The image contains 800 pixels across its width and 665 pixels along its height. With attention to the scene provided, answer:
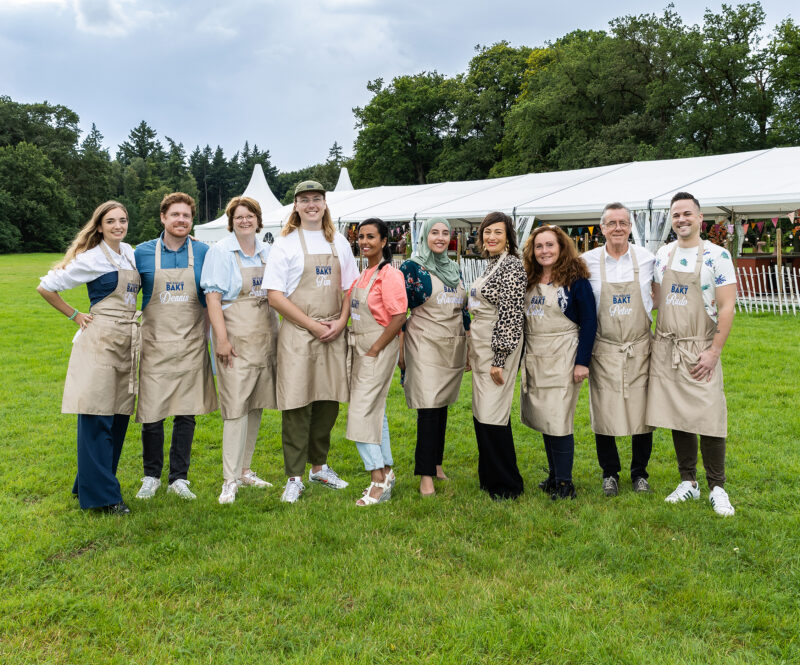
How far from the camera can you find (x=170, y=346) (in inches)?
154

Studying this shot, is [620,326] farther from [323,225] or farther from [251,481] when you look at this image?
[251,481]

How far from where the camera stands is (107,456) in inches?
148

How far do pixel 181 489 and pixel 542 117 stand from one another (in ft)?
107

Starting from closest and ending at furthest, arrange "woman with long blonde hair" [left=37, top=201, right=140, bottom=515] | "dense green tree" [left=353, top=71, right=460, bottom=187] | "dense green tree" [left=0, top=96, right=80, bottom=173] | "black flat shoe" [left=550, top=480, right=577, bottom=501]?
"woman with long blonde hair" [left=37, top=201, right=140, bottom=515] < "black flat shoe" [left=550, top=480, right=577, bottom=501] < "dense green tree" [left=353, top=71, right=460, bottom=187] < "dense green tree" [left=0, top=96, right=80, bottom=173]

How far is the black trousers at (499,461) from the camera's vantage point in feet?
12.8

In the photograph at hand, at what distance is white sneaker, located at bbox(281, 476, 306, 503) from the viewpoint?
12.9ft

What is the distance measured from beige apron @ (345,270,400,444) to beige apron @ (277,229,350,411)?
12cm

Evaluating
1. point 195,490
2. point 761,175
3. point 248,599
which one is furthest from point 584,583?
point 761,175

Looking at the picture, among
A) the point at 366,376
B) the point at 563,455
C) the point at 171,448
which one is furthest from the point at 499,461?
the point at 171,448

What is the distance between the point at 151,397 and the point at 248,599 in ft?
5.47

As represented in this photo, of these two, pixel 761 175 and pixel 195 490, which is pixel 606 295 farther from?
pixel 761 175

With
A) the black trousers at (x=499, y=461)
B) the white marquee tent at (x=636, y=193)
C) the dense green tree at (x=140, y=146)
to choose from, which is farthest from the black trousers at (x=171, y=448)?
the dense green tree at (x=140, y=146)

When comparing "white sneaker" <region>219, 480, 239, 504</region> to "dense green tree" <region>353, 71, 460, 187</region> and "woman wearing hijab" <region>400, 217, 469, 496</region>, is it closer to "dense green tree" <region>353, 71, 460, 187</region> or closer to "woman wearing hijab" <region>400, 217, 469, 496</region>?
"woman wearing hijab" <region>400, 217, 469, 496</region>

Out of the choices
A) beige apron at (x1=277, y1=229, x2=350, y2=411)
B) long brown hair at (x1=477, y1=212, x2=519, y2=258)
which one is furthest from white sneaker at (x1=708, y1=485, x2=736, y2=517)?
beige apron at (x1=277, y1=229, x2=350, y2=411)
